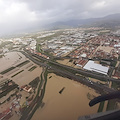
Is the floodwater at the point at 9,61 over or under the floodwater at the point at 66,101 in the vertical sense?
over

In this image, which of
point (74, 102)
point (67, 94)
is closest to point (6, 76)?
point (67, 94)

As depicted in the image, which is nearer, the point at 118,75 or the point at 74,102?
the point at 74,102

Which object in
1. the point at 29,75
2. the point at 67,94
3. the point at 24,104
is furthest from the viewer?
the point at 29,75

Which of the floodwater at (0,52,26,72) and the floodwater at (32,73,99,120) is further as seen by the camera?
the floodwater at (0,52,26,72)

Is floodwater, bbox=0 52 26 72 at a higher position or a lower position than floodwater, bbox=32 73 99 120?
higher

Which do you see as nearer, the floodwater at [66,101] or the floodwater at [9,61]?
the floodwater at [66,101]

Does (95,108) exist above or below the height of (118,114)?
below

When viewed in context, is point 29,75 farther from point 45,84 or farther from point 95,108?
point 95,108

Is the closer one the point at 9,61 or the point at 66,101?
the point at 66,101
